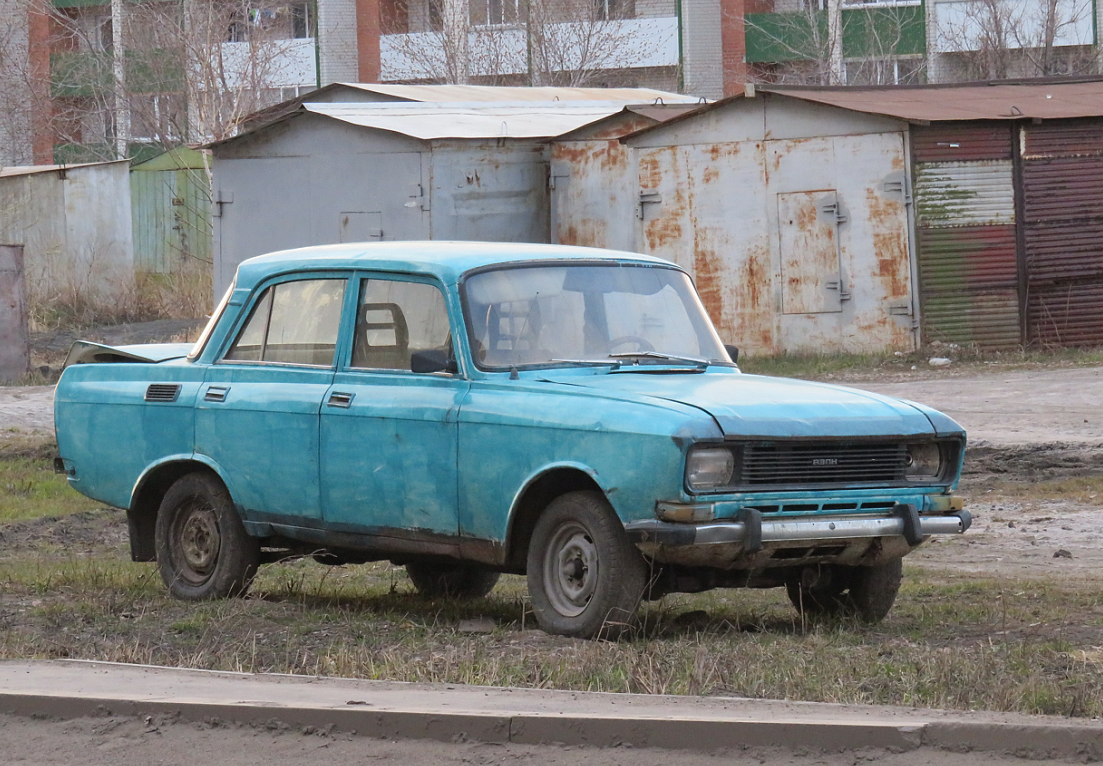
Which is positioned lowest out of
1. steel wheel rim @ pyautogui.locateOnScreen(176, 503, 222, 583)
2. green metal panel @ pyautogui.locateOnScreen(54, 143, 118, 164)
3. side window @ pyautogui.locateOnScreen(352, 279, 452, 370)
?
steel wheel rim @ pyautogui.locateOnScreen(176, 503, 222, 583)

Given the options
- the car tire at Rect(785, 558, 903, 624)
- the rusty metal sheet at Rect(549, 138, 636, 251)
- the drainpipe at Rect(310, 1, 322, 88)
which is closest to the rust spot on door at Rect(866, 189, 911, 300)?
the rusty metal sheet at Rect(549, 138, 636, 251)

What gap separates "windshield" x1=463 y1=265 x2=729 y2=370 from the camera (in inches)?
277

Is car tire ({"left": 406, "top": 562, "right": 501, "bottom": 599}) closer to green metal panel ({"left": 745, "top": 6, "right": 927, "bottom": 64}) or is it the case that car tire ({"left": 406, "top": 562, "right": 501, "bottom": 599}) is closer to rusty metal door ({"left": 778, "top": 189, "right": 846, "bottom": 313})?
rusty metal door ({"left": 778, "top": 189, "right": 846, "bottom": 313})

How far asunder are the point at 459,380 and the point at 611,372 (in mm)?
635

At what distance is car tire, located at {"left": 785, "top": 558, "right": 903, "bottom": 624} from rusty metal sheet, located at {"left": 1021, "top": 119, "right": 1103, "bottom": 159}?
13.2 meters

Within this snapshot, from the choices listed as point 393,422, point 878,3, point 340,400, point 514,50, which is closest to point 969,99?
point 340,400

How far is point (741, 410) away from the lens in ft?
20.6

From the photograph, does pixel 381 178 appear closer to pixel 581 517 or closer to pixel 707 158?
pixel 707 158

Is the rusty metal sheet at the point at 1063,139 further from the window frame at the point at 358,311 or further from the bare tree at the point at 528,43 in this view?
the bare tree at the point at 528,43

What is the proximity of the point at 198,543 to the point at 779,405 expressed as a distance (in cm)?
313

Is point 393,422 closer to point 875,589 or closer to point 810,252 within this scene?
point 875,589

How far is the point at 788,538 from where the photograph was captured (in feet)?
20.5

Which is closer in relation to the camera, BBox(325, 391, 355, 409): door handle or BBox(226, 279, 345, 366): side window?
BBox(325, 391, 355, 409): door handle

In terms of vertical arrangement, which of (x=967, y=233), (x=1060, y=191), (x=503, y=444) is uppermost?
(x=1060, y=191)
